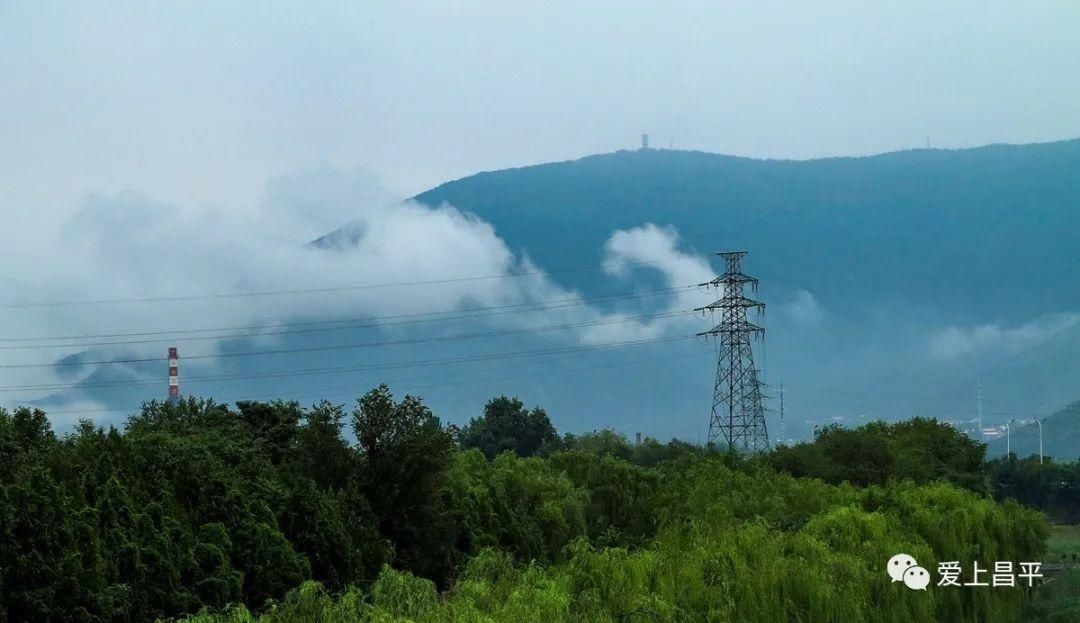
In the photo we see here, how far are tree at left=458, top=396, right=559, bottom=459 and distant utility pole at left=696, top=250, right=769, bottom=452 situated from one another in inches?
647

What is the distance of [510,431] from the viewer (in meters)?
83.9

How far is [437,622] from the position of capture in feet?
44.2

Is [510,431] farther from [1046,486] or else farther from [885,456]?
[885,456]

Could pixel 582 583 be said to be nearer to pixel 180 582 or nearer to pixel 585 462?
pixel 180 582

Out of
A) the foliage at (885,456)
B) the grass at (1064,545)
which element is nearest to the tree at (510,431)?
the foliage at (885,456)

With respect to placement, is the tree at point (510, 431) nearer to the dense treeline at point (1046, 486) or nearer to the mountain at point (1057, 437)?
the dense treeline at point (1046, 486)

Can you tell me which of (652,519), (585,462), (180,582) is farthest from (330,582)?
(585,462)

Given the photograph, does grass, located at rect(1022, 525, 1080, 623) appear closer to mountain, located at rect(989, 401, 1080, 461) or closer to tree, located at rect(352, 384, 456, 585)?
tree, located at rect(352, 384, 456, 585)

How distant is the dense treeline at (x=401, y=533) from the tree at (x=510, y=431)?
137 ft

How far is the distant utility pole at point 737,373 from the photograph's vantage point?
6588cm

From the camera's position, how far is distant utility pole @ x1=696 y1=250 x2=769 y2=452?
6588cm

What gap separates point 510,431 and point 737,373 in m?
21.9

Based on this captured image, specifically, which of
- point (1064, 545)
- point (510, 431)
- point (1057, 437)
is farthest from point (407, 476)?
point (1057, 437)

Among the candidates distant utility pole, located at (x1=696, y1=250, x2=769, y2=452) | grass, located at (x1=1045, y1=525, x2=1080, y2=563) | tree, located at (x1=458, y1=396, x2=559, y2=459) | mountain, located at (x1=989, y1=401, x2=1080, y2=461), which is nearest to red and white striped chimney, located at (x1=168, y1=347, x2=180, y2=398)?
tree, located at (x1=458, y1=396, x2=559, y2=459)
